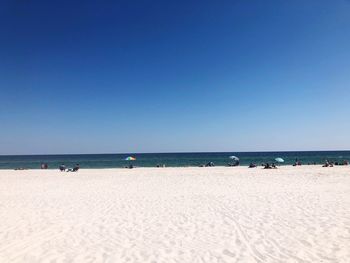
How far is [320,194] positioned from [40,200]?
46.2ft

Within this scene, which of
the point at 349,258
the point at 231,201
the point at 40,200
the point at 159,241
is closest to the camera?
the point at 349,258

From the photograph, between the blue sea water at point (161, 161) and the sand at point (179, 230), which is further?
the blue sea water at point (161, 161)

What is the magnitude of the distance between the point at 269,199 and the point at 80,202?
8851 millimetres

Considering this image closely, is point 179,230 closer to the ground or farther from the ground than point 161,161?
farther from the ground

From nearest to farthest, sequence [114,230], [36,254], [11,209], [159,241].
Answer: [36,254] < [159,241] < [114,230] < [11,209]

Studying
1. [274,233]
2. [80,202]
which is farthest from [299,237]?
[80,202]

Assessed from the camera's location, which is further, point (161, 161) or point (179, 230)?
point (161, 161)

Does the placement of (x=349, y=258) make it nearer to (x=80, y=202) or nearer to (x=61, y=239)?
(x=61, y=239)

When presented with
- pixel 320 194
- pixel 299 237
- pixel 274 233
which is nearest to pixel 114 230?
pixel 274 233

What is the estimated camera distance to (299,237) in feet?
20.7

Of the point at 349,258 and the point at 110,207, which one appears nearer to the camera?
the point at 349,258

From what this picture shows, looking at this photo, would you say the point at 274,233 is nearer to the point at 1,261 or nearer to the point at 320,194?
the point at 1,261

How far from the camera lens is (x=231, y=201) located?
11078mm

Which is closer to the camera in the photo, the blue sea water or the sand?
the sand
